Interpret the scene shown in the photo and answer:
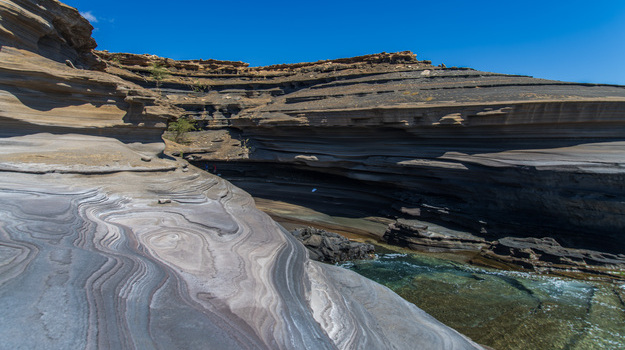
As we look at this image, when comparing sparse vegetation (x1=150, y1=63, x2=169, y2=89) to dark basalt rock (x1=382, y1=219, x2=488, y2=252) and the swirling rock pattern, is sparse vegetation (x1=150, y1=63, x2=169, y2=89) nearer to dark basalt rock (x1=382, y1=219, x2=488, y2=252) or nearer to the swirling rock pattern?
the swirling rock pattern

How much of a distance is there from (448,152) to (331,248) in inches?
217

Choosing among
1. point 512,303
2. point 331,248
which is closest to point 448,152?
point 331,248

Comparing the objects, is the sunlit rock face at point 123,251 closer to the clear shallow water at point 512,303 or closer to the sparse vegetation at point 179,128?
the clear shallow water at point 512,303

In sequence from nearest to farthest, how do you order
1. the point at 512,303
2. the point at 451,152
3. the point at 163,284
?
the point at 163,284
the point at 512,303
the point at 451,152

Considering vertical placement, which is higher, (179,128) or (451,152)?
(179,128)

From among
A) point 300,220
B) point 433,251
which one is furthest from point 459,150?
point 300,220

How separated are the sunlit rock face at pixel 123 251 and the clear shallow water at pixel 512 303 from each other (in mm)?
1865

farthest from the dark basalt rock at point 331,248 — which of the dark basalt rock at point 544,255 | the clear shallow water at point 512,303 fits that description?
the dark basalt rock at point 544,255

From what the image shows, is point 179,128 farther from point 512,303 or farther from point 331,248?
point 512,303

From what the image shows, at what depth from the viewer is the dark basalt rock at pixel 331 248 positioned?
8.94m

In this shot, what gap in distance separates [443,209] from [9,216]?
1099 centimetres

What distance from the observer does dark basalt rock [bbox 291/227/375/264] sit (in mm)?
8938

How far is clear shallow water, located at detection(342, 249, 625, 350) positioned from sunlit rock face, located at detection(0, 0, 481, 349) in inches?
73.4

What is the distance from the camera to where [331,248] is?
9078 millimetres
